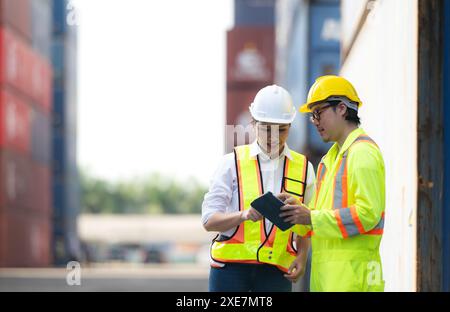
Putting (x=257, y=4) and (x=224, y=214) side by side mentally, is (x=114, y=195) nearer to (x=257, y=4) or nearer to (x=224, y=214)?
(x=257, y=4)

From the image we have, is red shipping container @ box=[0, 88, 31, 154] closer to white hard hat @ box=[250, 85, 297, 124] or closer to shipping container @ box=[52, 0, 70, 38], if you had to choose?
shipping container @ box=[52, 0, 70, 38]

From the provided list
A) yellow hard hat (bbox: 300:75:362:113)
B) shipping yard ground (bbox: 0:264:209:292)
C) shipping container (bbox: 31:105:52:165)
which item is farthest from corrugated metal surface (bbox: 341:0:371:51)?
shipping container (bbox: 31:105:52:165)

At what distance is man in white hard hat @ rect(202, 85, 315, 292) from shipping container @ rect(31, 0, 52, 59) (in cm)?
4314

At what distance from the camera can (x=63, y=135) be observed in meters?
54.0

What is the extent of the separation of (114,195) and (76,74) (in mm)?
75475

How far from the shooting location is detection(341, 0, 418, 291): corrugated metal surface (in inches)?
217

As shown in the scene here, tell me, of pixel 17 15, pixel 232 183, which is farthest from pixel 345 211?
pixel 17 15

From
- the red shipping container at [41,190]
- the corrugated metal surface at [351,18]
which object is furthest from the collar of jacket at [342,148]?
the red shipping container at [41,190]

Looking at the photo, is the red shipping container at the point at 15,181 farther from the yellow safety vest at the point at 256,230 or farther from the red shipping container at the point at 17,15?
the yellow safety vest at the point at 256,230

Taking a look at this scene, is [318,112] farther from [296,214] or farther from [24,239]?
[24,239]

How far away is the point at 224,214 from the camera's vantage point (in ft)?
13.9

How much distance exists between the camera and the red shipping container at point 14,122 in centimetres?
4119

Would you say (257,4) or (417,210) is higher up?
(257,4)

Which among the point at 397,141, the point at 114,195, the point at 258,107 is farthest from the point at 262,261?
the point at 114,195
